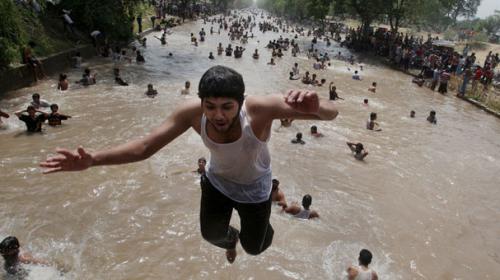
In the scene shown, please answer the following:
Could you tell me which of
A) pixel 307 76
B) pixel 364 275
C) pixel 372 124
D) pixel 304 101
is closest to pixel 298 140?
pixel 372 124

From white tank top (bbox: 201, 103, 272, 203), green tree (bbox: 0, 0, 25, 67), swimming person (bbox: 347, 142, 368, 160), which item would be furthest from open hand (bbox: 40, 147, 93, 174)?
green tree (bbox: 0, 0, 25, 67)

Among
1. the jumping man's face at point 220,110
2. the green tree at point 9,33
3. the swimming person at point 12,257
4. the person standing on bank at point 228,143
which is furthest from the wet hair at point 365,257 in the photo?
the green tree at point 9,33

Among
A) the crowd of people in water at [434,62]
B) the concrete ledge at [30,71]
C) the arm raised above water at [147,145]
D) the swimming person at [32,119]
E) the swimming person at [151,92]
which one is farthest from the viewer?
the crowd of people in water at [434,62]

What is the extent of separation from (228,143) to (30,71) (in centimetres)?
1445

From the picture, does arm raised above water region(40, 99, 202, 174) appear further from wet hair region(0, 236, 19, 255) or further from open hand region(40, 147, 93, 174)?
wet hair region(0, 236, 19, 255)

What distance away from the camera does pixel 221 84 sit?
244 centimetres

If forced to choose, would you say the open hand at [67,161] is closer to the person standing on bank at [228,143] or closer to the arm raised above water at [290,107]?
the person standing on bank at [228,143]

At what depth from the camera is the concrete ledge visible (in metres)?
13.2

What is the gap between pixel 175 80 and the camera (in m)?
19.1

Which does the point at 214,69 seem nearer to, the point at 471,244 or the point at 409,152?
the point at 471,244

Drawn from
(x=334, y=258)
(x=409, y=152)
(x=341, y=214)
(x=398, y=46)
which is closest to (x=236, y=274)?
(x=334, y=258)

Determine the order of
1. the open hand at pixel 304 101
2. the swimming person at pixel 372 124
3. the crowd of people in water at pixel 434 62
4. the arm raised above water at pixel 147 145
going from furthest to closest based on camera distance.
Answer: the crowd of people in water at pixel 434 62 < the swimming person at pixel 372 124 < the arm raised above water at pixel 147 145 < the open hand at pixel 304 101

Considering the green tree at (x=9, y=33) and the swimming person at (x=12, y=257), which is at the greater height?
the green tree at (x=9, y=33)

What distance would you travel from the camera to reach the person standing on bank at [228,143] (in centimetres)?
248
